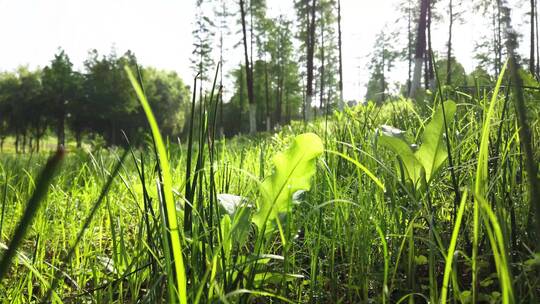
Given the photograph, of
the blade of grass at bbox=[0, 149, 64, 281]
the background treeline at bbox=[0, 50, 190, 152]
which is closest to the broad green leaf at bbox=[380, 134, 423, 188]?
the blade of grass at bbox=[0, 149, 64, 281]

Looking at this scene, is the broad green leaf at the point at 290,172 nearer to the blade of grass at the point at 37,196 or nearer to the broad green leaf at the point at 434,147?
the broad green leaf at the point at 434,147

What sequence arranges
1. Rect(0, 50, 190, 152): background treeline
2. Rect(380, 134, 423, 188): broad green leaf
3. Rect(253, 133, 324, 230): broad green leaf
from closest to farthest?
Rect(253, 133, 324, 230): broad green leaf
Rect(380, 134, 423, 188): broad green leaf
Rect(0, 50, 190, 152): background treeline

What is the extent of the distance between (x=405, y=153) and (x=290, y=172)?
1.22 ft

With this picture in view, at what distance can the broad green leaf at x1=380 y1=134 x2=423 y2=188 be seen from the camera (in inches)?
37.2

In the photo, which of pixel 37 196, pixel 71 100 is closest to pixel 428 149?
pixel 37 196

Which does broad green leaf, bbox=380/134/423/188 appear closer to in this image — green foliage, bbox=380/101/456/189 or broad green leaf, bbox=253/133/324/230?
green foliage, bbox=380/101/456/189

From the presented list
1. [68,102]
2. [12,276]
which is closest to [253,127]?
[12,276]

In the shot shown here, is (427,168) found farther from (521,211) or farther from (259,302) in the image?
(259,302)

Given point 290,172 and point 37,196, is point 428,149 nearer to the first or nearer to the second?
point 290,172

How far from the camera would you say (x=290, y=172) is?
2.75 feet

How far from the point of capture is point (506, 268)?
1.48 feet

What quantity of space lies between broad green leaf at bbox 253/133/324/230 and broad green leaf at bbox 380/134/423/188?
0.23 m

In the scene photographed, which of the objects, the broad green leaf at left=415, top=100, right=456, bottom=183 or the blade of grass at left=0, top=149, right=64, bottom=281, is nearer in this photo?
the blade of grass at left=0, top=149, right=64, bottom=281

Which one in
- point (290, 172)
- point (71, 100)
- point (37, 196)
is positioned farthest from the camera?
point (71, 100)
